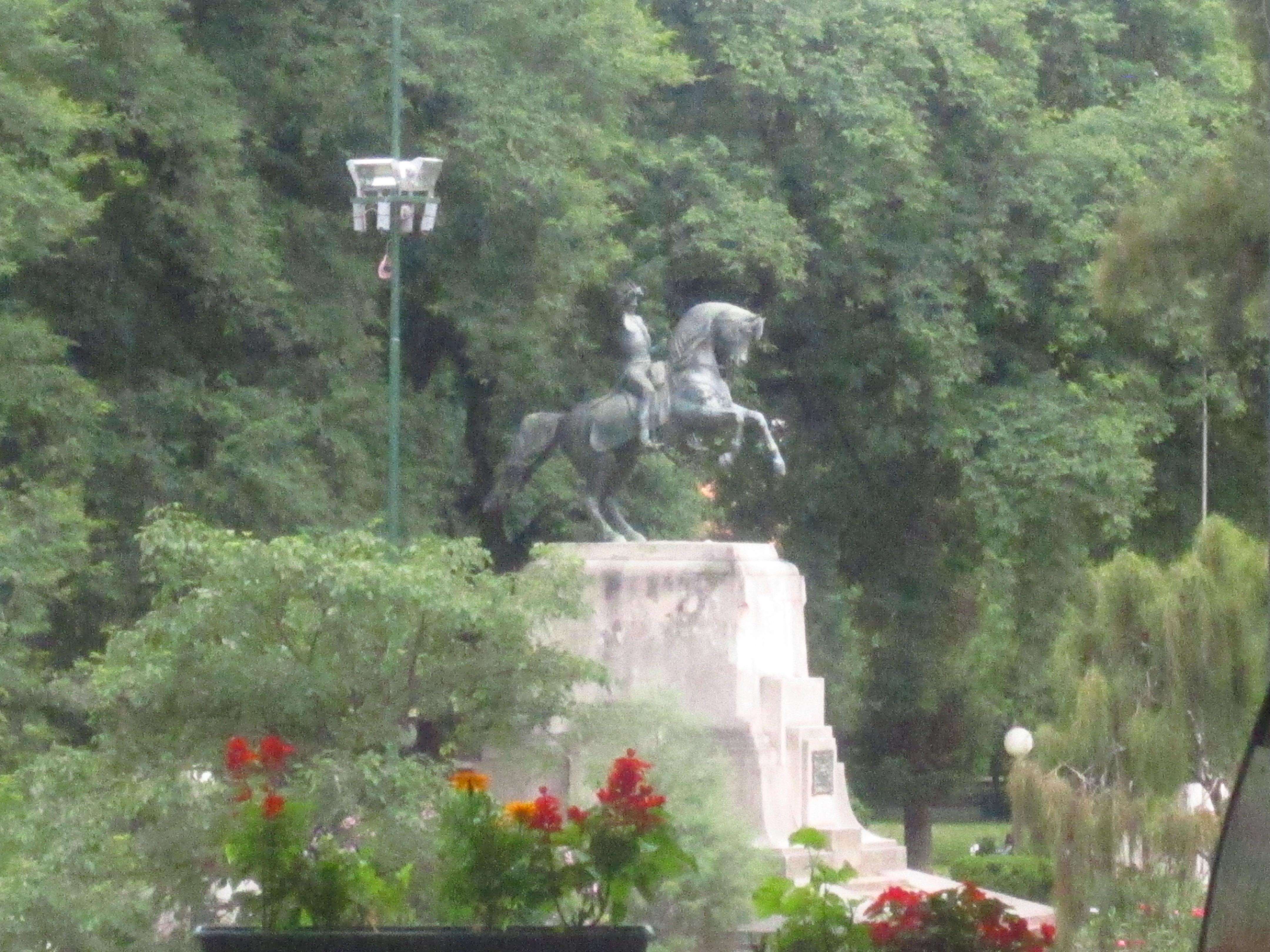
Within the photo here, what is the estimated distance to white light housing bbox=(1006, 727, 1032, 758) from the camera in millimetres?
20266

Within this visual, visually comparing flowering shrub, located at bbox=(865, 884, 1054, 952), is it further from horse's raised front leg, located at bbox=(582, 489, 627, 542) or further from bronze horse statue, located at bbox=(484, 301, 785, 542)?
horse's raised front leg, located at bbox=(582, 489, 627, 542)

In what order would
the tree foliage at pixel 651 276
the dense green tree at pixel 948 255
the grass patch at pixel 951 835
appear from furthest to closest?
the grass patch at pixel 951 835
the dense green tree at pixel 948 255
the tree foliage at pixel 651 276

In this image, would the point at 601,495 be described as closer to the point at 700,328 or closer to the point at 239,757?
the point at 700,328

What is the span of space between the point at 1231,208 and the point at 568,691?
4.33 metres

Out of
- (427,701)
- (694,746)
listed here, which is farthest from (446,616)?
(694,746)

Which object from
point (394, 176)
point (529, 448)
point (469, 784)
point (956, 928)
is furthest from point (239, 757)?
point (529, 448)

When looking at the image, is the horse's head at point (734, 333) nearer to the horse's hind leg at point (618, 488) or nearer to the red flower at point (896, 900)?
the horse's hind leg at point (618, 488)

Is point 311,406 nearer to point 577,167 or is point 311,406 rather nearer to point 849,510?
point 577,167

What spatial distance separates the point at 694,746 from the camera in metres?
14.8

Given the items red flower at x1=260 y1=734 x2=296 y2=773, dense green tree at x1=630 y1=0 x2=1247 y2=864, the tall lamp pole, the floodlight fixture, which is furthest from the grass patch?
red flower at x1=260 y1=734 x2=296 y2=773

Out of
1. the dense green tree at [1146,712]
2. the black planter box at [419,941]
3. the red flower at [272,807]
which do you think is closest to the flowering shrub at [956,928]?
the black planter box at [419,941]

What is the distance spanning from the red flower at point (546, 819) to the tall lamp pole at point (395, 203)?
907cm

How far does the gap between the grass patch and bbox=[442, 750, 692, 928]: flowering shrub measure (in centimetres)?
2441

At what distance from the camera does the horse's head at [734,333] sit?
19016 millimetres
